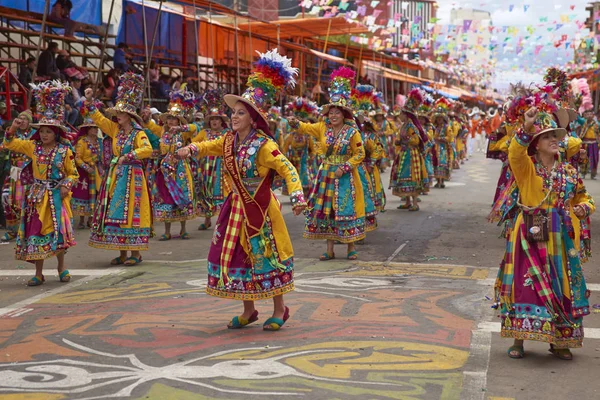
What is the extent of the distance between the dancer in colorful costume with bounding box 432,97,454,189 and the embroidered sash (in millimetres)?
14305

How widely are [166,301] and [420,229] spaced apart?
6.55m

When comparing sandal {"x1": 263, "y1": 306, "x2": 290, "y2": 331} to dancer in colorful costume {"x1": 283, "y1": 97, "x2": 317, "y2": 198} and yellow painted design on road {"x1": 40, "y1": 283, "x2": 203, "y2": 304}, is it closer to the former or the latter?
yellow painted design on road {"x1": 40, "y1": 283, "x2": 203, "y2": 304}

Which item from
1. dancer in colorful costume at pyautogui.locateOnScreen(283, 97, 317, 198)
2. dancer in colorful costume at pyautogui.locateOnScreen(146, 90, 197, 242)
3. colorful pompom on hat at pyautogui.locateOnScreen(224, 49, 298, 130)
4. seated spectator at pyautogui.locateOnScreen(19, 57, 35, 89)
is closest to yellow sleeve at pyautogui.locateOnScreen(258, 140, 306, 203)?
colorful pompom on hat at pyautogui.locateOnScreen(224, 49, 298, 130)

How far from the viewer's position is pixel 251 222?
6.61 m

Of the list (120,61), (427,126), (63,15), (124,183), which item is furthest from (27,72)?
(427,126)

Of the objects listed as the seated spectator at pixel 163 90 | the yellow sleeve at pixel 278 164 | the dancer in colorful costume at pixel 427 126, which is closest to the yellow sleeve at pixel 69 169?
the yellow sleeve at pixel 278 164

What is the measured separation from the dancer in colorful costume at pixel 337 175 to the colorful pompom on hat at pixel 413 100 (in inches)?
196

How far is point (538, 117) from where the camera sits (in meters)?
5.76

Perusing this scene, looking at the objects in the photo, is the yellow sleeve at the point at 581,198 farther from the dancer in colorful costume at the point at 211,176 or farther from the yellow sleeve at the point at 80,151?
the yellow sleeve at the point at 80,151

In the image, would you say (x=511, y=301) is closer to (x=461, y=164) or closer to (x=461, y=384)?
(x=461, y=384)

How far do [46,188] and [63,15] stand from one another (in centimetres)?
852

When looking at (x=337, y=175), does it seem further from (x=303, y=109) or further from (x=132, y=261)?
(x=303, y=109)

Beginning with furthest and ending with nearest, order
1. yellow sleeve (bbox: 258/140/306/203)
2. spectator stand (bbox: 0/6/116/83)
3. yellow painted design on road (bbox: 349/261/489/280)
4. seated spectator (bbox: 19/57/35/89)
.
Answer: spectator stand (bbox: 0/6/116/83) → seated spectator (bbox: 19/57/35/89) → yellow painted design on road (bbox: 349/261/489/280) → yellow sleeve (bbox: 258/140/306/203)

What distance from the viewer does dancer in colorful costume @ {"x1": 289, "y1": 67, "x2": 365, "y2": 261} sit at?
402 inches
